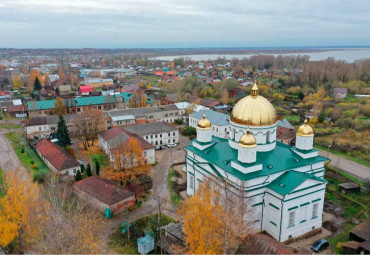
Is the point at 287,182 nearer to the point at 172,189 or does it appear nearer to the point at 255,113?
the point at 255,113

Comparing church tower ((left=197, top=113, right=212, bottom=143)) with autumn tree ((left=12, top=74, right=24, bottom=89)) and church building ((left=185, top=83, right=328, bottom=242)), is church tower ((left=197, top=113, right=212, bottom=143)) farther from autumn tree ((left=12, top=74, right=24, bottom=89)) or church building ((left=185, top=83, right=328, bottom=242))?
autumn tree ((left=12, top=74, right=24, bottom=89))

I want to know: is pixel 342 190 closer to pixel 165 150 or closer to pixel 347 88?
pixel 165 150

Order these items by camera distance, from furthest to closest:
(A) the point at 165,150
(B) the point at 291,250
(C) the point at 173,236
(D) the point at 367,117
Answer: (D) the point at 367,117 < (A) the point at 165,150 < (C) the point at 173,236 < (B) the point at 291,250

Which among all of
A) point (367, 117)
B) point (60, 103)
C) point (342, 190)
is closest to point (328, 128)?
point (367, 117)

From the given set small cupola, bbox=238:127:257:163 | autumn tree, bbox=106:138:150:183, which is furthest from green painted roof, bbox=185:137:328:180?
autumn tree, bbox=106:138:150:183

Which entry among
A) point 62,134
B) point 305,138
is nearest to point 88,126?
point 62,134

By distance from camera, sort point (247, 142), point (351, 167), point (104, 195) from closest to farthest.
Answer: point (247, 142) < point (104, 195) < point (351, 167)
